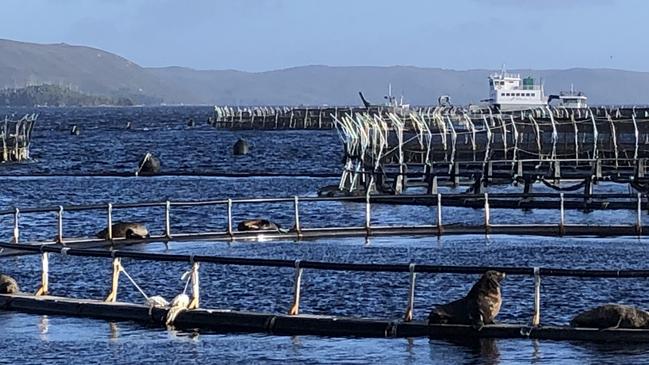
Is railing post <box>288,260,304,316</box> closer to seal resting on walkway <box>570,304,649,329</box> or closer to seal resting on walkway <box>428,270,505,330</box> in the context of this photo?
seal resting on walkway <box>428,270,505,330</box>

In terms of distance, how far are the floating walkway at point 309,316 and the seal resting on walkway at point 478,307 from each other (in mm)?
162

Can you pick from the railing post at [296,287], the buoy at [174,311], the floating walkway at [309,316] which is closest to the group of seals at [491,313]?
the floating walkway at [309,316]

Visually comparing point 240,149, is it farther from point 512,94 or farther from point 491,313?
point 491,313

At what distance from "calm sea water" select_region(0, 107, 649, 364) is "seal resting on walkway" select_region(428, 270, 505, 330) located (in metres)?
0.62

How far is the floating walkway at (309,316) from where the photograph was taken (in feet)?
77.3

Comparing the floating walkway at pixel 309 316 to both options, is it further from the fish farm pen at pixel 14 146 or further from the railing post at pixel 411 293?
the fish farm pen at pixel 14 146

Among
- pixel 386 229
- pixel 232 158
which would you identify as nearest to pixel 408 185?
pixel 386 229

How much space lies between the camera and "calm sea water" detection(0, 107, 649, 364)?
922 inches

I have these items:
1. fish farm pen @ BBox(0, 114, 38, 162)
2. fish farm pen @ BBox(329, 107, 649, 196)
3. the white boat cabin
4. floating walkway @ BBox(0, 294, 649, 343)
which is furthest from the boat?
floating walkway @ BBox(0, 294, 649, 343)

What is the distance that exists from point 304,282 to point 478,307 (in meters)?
11.3

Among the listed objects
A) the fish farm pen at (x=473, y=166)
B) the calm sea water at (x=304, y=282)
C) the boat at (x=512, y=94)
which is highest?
the boat at (x=512, y=94)

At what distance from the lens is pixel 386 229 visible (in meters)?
44.7

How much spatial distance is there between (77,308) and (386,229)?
18455 millimetres

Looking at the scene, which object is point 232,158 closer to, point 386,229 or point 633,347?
point 386,229
